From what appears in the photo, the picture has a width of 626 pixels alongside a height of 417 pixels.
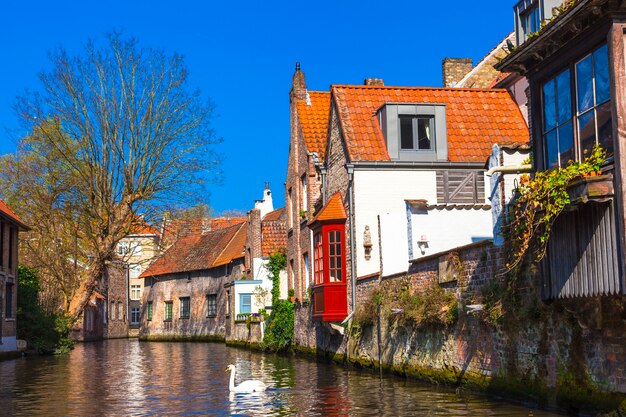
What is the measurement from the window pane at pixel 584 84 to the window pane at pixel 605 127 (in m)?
0.30

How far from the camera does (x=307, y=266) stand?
3212cm

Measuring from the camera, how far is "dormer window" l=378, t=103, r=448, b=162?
25.9 meters

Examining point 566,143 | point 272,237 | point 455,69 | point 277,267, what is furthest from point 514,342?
point 272,237

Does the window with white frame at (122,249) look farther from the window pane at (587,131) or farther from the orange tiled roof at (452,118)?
the window pane at (587,131)

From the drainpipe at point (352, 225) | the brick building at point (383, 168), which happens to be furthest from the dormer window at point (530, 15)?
the drainpipe at point (352, 225)

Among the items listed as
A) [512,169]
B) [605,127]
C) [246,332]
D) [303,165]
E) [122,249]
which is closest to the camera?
[605,127]

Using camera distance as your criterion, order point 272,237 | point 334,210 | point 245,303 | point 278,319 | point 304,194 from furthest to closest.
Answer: point 245,303, point 272,237, point 278,319, point 304,194, point 334,210

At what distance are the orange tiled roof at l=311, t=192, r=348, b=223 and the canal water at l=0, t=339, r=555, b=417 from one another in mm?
4652

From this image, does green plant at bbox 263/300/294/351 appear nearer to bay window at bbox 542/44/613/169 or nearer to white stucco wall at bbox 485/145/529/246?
white stucco wall at bbox 485/145/529/246

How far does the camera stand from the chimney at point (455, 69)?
3528cm

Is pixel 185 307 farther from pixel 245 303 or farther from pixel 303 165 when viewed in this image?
pixel 303 165

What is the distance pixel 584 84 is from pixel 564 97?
23.1 inches

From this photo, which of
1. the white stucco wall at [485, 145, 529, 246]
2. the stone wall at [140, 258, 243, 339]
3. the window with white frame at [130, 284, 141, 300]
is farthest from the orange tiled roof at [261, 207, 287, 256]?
the window with white frame at [130, 284, 141, 300]

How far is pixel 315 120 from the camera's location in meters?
32.3
